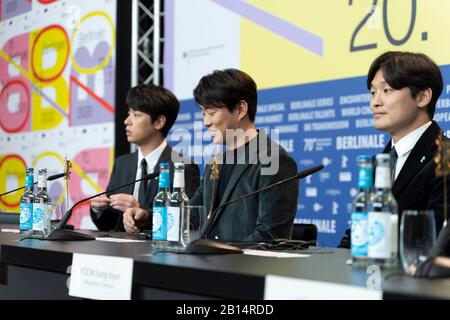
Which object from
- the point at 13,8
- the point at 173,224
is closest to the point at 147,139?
the point at 173,224

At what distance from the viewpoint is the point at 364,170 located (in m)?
1.37

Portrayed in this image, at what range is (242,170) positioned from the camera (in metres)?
2.54

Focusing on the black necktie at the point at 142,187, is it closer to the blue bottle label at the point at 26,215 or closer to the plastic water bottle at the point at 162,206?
the blue bottle label at the point at 26,215

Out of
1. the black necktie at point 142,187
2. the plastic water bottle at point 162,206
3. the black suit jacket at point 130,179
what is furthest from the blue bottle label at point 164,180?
the black necktie at point 142,187

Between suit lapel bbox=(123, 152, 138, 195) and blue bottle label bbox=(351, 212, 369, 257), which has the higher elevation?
suit lapel bbox=(123, 152, 138, 195)

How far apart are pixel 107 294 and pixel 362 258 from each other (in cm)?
52

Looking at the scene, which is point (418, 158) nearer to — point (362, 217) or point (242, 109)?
point (242, 109)

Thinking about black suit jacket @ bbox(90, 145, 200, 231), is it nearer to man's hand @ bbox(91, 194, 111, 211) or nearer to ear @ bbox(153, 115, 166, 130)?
ear @ bbox(153, 115, 166, 130)

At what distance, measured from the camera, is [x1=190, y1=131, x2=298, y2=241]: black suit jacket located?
93.4 inches

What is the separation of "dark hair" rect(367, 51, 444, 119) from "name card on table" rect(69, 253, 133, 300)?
1.21m

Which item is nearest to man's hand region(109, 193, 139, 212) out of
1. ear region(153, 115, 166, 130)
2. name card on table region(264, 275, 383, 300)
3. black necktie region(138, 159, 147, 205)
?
black necktie region(138, 159, 147, 205)

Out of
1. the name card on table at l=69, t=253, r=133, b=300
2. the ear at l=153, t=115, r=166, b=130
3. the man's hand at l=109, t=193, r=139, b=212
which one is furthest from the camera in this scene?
the ear at l=153, t=115, r=166, b=130

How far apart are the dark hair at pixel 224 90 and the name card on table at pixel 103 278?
4.00 feet

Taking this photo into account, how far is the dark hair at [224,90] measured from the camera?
2.65m
